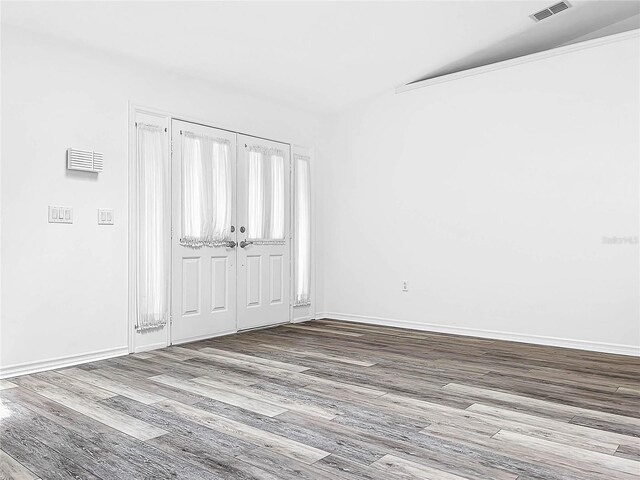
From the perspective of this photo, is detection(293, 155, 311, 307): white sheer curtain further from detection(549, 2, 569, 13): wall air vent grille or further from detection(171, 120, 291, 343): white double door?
detection(549, 2, 569, 13): wall air vent grille

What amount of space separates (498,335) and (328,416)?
296 cm

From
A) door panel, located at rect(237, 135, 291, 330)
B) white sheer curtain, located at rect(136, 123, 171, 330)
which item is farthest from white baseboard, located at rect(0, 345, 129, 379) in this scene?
door panel, located at rect(237, 135, 291, 330)

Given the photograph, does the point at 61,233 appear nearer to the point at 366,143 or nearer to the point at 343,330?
the point at 343,330

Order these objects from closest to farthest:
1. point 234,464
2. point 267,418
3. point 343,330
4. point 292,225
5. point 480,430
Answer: point 234,464 < point 480,430 < point 267,418 < point 343,330 < point 292,225

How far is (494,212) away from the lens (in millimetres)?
5328

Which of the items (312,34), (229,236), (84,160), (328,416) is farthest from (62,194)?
(328,416)

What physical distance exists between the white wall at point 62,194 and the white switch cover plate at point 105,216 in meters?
0.05

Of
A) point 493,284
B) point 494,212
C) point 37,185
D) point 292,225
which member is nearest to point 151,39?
point 37,185

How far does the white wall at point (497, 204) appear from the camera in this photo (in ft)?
15.4

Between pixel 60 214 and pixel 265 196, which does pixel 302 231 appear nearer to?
pixel 265 196

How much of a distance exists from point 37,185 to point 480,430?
351 cm

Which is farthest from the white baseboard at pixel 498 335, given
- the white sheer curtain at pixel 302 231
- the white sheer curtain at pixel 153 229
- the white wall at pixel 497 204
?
the white sheer curtain at pixel 153 229

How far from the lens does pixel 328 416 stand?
2.90 m

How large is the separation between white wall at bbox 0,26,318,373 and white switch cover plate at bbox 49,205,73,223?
47 millimetres
